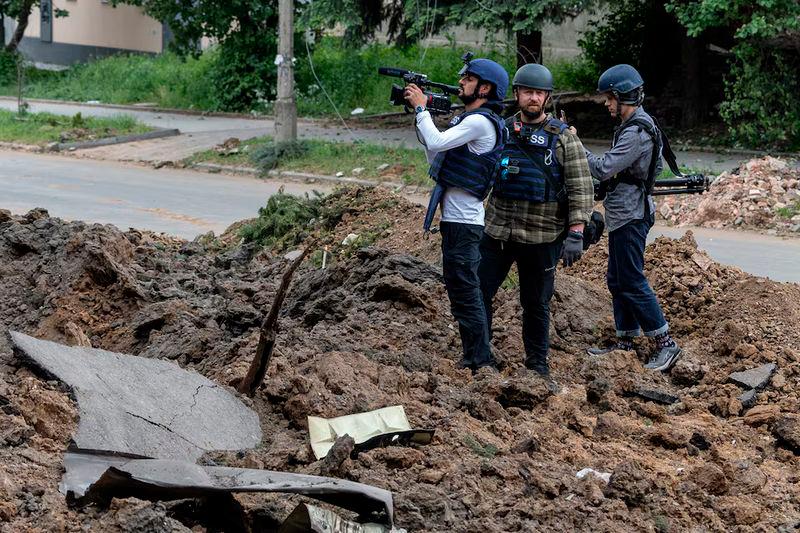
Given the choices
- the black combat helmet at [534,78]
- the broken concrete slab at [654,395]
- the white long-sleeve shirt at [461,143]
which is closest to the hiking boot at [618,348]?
the broken concrete slab at [654,395]

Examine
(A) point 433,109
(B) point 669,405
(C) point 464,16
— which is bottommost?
(B) point 669,405

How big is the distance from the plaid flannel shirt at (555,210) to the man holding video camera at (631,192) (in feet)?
1.07

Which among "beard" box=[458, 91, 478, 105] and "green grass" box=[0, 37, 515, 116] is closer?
"beard" box=[458, 91, 478, 105]

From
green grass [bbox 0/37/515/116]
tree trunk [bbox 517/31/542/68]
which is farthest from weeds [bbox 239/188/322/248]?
green grass [bbox 0/37/515/116]

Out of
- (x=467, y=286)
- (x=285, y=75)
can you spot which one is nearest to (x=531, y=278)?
(x=467, y=286)

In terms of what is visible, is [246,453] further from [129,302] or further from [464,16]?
[464,16]

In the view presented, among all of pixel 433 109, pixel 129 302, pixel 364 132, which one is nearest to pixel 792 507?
pixel 433 109

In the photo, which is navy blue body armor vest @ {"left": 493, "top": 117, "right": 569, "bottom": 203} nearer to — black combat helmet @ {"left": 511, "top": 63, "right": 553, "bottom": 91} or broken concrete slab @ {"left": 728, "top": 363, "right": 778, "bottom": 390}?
black combat helmet @ {"left": 511, "top": 63, "right": 553, "bottom": 91}

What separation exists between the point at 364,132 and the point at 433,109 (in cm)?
1562

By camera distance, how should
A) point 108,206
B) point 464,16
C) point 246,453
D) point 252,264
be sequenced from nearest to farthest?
point 246,453 < point 252,264 < point 108,206 < point 464,16

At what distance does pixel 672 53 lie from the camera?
906 inches

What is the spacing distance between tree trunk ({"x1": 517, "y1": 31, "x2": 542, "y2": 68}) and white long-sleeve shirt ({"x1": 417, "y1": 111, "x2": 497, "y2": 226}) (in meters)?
13.4

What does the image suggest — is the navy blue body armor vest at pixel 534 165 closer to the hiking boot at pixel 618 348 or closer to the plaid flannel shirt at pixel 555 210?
the plaid flannel shirt at pixel 555 210

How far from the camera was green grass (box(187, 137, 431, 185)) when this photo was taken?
16578mm
